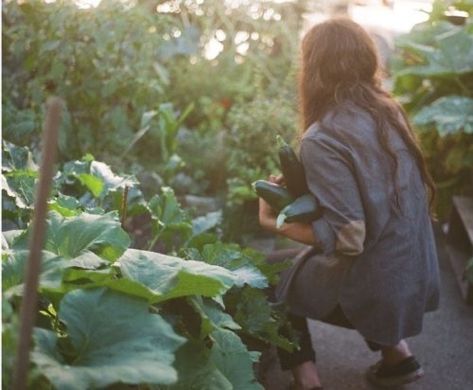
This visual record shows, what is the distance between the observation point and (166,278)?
1.76 metres

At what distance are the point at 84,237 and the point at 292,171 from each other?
36.4 inches

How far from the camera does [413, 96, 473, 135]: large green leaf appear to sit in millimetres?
4121

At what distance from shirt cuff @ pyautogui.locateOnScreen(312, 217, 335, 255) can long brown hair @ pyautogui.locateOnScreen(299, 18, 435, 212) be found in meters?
0.30

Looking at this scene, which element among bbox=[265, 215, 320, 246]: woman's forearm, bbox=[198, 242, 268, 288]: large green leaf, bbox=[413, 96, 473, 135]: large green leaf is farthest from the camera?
bbox=[413, 96, 473, 135]: large green leaf

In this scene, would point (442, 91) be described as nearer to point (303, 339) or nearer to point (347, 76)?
point (347, 76)

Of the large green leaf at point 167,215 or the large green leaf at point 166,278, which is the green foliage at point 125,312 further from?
the large green leaf at point 167,215

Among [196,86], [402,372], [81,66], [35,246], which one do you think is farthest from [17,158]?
[196,86]

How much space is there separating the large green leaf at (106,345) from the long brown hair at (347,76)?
1311 mm

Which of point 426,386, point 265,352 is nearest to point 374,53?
point 265,352

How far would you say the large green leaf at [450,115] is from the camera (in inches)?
162

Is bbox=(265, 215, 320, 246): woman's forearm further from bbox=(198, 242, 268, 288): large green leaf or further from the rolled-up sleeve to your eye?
bbox=(198, 242, 268, 288): large green leaf

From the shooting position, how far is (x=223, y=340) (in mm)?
1916

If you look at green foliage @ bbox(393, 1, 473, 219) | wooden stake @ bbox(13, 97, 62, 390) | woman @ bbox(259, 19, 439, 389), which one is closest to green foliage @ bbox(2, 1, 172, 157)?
woman @ bbox(259, 19, 439, 389)

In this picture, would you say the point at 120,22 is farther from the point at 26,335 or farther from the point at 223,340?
the point at 26,335
